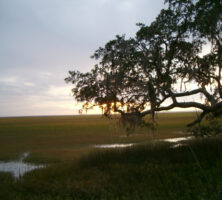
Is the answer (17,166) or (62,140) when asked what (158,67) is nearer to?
(17,166)

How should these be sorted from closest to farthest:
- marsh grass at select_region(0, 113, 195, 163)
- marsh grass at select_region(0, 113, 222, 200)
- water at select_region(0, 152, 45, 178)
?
1. marsh grass at select_region(0, 113, 222, 200)
2. water at select_region(0, 152, 45, 178)
3. marsh grass at select_region(0, 113, 195, 163)

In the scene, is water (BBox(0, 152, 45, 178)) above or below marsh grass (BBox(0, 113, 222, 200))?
below

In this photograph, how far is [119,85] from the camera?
1000cm

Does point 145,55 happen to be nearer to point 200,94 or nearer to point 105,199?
point 200,94

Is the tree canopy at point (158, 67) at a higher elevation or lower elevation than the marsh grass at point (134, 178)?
higher

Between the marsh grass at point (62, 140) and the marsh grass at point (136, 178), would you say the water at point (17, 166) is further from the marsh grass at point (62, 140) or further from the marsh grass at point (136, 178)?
the marsh grass at point (136, 178)

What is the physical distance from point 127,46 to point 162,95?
2579 mm

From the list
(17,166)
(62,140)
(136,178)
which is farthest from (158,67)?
(62,140)

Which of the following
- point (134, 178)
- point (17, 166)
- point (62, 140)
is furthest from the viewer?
point (62, 140)

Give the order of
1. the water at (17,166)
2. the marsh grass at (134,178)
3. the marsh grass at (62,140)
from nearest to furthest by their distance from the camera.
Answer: the marsh grass at (134,178) → the water at (17,166) → the marsh grass at (62,140)

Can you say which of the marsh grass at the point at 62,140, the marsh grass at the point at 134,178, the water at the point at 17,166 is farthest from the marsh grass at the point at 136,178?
the water at the point at 17,166

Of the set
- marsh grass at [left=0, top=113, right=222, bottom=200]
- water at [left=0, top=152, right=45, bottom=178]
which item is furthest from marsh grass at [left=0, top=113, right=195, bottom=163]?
marsh grass at [left=0, top=113, right=222, bottom=200]

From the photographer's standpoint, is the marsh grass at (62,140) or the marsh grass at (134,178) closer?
the marsh grass at (134,178)

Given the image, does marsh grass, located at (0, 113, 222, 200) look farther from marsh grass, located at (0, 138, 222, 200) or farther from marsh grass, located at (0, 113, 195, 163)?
marsh grass, located at (0, 113, 195, 163)
